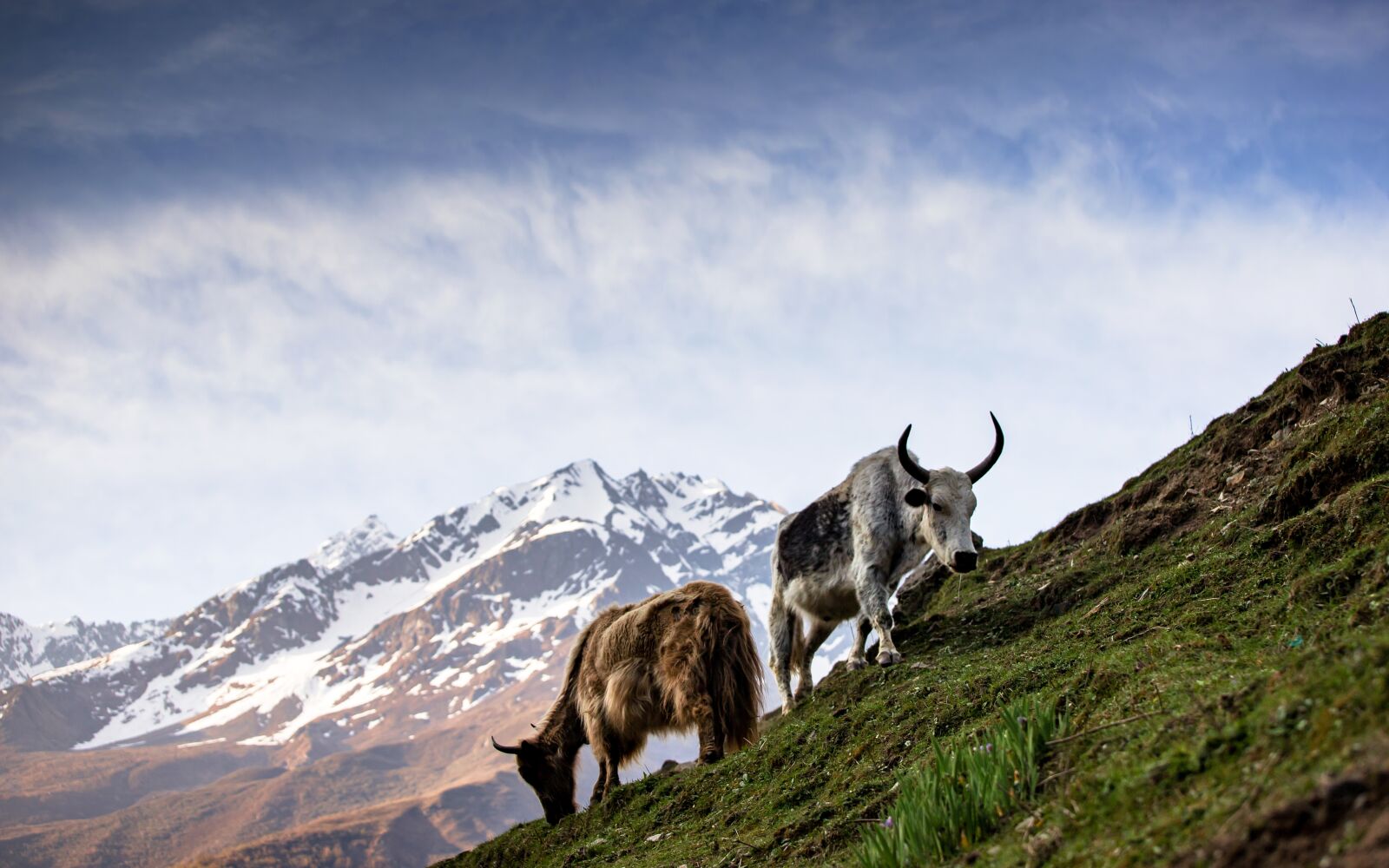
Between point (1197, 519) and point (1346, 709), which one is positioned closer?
point (1346, 709)

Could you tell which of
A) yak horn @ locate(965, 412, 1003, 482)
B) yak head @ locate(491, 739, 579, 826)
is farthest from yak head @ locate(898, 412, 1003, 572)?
yak head @ locate(491, 739, 579, 826)

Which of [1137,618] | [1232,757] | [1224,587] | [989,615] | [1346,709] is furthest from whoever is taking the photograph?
[989,615]

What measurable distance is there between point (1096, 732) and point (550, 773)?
11.1m

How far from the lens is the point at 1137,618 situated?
11062 millimetres

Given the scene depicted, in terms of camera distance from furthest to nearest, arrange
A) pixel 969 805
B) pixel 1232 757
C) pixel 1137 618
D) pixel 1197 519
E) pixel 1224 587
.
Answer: pixel 1197 519, pixel 1137 618, pixel 1224 587, pixel 969 805, pixel 1232 757

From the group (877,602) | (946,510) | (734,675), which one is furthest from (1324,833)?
(877,602)

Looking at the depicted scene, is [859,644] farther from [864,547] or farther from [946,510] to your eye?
[946,510]

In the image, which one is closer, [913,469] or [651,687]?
[651,687]

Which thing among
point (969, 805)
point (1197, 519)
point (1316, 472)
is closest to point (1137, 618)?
point (1316, 472)

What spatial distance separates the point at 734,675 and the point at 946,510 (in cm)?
411

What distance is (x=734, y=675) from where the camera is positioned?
1398 centimetres

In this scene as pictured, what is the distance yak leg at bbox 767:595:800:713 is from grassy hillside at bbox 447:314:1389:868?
1.00 m

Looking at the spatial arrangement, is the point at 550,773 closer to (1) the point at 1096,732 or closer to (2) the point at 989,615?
(2) the point at 989,615

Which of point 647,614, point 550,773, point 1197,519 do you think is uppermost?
point 647,614
